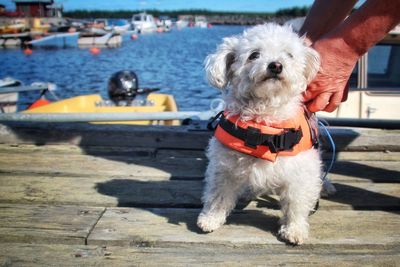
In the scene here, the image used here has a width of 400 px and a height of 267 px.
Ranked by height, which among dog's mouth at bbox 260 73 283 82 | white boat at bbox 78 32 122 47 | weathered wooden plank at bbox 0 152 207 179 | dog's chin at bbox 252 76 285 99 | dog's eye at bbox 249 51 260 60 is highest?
white boat at bbox 78 32 122 47

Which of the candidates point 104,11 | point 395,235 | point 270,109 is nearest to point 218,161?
point 270,109

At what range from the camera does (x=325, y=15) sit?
3.08 metres

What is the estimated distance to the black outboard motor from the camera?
856cm

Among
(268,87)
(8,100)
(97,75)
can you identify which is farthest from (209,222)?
(97,75)

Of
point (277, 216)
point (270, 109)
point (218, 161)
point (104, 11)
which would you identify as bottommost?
point (277, 216)

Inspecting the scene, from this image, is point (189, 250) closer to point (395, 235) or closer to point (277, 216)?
point (277, 216)

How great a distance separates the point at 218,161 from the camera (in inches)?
101

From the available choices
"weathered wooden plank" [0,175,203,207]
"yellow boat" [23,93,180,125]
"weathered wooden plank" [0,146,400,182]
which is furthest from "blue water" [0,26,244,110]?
"weathered wooden plank" [0,175,203,207]

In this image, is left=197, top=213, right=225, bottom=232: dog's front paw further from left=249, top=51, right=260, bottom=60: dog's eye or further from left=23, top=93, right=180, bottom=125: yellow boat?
left=23, top=93, right=180, bottom=125: yellow boat

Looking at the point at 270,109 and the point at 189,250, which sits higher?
the point at 270,109

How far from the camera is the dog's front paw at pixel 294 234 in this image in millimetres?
2290

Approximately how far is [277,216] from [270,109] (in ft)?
2.29

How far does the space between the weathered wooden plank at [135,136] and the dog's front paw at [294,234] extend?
6.09 ft

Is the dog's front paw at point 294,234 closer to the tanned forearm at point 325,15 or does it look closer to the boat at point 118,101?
the tanned forearm at point 325,15
